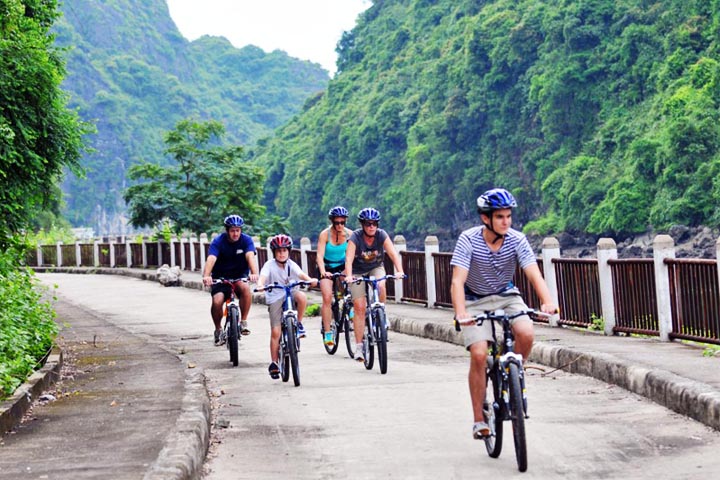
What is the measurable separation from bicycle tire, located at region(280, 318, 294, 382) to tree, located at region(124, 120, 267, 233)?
33706mm

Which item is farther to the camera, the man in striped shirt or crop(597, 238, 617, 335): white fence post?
crop(597, 238, 617, 335): white fence post

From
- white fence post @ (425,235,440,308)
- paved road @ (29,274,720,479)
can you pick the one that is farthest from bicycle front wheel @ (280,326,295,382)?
white fence post @ (425,235,440,308)

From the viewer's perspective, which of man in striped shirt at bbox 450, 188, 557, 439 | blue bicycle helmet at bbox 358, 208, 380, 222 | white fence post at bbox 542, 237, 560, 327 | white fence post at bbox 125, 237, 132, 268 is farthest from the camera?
white fence post at bbox 125, 237, 132, 268

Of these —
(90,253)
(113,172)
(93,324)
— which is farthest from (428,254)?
(113,172)

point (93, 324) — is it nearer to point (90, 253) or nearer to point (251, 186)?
point (251, 186)

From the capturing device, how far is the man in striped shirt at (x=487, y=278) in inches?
296

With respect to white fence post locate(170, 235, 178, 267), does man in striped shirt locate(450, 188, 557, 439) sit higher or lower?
lower

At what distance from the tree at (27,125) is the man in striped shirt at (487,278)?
→ 27.4 ft

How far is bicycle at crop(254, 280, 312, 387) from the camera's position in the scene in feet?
38.2

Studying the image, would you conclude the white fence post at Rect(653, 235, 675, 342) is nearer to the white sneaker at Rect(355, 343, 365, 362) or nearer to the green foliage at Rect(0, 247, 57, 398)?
the white sneaker at Rect(355, 343, 365, 362)

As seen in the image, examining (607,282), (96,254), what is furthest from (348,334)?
(96,254)

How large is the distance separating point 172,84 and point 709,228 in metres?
137

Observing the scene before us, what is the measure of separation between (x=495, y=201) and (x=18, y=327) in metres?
7.18

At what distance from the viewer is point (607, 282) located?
15.0 meters
